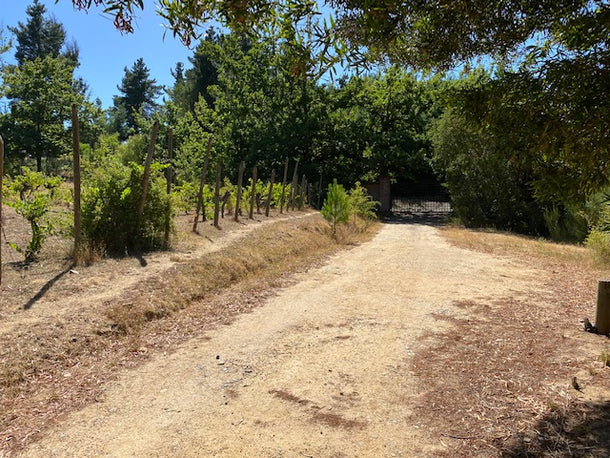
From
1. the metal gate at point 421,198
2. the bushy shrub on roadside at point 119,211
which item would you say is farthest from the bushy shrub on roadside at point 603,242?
the metal gate at point 421,198

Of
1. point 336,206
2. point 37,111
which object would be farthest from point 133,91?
point 336,206

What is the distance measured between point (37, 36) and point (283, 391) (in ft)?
197

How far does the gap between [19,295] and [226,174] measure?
2353cm

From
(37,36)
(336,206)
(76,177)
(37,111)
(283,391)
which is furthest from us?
(37,36)

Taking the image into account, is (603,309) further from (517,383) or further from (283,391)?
(283,391)

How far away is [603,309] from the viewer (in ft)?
18.5

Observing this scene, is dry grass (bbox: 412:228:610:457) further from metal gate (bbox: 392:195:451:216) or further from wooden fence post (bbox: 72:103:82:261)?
metal gate (bbox: 392:195:451:216)

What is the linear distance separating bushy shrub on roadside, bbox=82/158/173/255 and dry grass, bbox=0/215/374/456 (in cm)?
113

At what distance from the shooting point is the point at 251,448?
3271mm

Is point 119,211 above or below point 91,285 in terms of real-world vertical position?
above

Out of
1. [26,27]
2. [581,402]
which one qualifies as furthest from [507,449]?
[26,27]

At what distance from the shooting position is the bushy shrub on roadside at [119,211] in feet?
27.7

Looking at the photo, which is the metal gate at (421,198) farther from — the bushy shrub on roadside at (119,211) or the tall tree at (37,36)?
the tall tree at (37,36)

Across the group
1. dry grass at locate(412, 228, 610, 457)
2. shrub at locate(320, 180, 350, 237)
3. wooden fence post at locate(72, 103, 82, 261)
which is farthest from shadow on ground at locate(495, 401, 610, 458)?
shrub at locate(320, 180, 350, 237)
